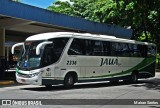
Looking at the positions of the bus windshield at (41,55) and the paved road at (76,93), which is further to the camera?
the bus windshield at (41,55)

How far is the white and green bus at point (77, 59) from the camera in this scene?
16.8 meters

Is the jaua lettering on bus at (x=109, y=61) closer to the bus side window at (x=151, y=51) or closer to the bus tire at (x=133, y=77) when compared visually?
the bus tire at (x=133, y=77)

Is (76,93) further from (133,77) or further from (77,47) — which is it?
(133,77)

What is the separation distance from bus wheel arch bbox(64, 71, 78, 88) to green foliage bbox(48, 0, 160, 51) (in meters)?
6.68

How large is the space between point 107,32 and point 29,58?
50.4 ft

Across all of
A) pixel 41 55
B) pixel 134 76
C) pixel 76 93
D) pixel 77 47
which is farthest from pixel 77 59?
pixel 134 76

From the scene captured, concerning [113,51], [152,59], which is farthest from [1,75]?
[152,59]

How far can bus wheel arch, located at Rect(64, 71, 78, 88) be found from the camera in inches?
712

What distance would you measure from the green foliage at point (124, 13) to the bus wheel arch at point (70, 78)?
6678mm

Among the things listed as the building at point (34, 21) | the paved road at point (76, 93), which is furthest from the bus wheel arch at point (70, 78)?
the building at point (34, 21)

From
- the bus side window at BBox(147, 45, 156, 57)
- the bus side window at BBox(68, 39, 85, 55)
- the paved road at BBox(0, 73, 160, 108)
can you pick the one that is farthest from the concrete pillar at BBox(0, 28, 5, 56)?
the bus side window at BBox(147, 45, 156, 57)

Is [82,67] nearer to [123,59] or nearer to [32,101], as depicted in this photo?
[123,59]

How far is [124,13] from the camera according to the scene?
3033cm

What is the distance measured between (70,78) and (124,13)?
13511 mm
